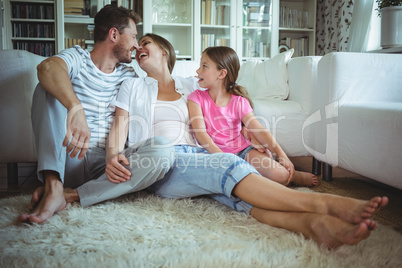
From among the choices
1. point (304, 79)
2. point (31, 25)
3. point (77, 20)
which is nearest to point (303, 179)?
point (304, 79)

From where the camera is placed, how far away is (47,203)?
1054mm

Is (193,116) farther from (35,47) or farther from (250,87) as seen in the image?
(35,47)


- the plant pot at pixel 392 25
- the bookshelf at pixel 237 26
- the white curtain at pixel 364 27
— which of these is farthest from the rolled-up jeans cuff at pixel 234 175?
the bookshelf at pixel 237 26

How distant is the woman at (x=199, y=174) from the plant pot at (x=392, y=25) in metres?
1.93

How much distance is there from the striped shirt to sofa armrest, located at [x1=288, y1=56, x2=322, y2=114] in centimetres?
107

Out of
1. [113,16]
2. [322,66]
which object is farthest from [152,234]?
[322,66]

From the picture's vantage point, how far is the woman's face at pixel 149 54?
4.75 ft

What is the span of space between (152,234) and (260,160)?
581mm

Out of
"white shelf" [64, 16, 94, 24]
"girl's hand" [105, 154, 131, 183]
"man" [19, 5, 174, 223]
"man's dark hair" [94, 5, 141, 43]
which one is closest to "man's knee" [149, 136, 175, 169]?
"man" [19, 5, 174, 223]

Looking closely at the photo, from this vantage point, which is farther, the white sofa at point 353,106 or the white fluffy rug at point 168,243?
the white sofa at point 353,106

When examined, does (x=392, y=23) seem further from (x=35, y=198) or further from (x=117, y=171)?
(x=35, y=198)

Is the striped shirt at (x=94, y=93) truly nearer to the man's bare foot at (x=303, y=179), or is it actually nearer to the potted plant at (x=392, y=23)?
the man's bare foot at (x=303, y=179)

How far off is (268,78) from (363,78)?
0.71m

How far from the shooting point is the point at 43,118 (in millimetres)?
1118
